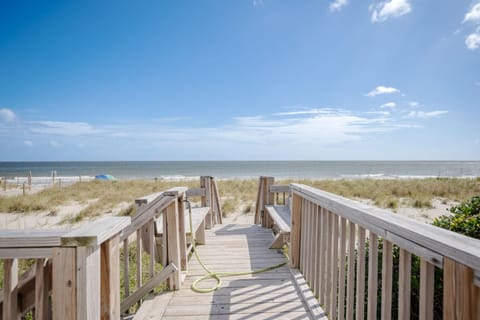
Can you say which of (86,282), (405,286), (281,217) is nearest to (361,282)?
(405,286)

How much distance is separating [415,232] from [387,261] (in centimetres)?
36

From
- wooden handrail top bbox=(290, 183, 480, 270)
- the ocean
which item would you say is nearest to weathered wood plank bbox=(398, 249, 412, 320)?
wooden handrail top bbox=(290, 183, 480, 270)

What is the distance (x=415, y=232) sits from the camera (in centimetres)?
100

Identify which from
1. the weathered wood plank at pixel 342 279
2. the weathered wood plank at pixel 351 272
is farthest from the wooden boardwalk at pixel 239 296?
the weathered wood plank at pixel 351 272

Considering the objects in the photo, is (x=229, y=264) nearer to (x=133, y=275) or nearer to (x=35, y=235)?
(x=133, y=275)

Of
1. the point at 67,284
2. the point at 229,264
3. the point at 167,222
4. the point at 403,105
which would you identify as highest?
the point at 403,105

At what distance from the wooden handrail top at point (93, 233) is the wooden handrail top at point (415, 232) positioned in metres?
1.35

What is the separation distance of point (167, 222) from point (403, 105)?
2796cm

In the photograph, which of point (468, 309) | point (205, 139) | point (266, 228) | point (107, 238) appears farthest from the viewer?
point (205, 139)

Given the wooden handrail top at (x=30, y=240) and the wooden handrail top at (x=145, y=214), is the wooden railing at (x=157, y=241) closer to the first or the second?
the wooden handrail top at (x=145, y=214)

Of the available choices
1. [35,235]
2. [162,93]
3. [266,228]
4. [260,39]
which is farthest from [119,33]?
[35,235]

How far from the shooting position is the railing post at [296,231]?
9.86ft

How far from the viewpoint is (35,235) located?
3.35ft

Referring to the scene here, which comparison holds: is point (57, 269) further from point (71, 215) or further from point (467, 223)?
point (71, 215)
